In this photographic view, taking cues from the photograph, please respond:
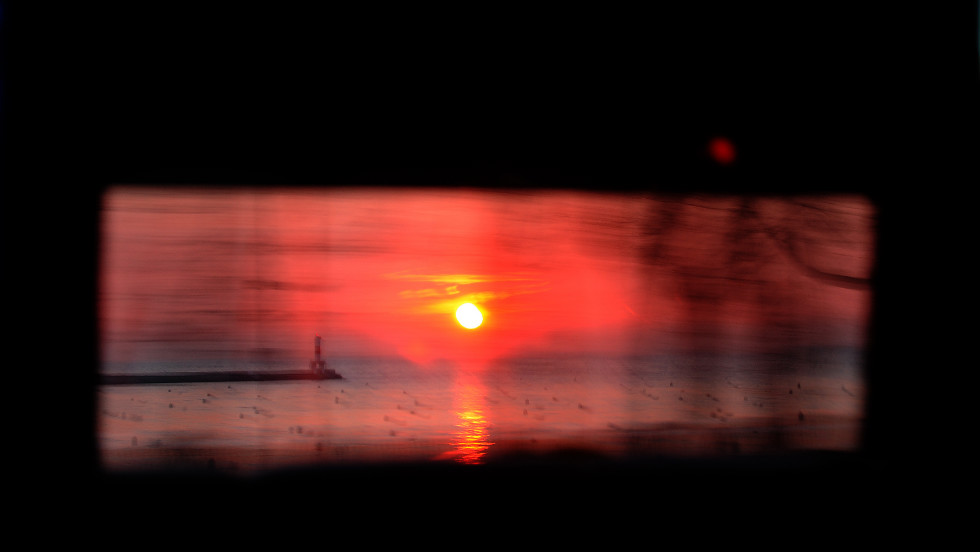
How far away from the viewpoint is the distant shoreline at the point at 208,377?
4113 mm

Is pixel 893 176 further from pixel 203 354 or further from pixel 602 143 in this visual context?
pixel 203 354

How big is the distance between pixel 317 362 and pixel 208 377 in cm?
59

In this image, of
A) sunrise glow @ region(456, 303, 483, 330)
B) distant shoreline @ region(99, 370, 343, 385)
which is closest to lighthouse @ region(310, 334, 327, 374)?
distant shoreline @ region(99, 370, 343, 385)

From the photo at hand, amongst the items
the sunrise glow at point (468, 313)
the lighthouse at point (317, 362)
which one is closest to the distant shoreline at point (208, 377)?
the lighthouse at point (317, 362)

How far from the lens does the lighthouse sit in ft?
13.8

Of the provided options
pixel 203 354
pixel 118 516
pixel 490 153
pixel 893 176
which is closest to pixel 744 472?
pixel 893 176

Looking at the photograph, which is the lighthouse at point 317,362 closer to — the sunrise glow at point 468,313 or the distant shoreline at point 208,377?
the distant shoreline at point 208,377

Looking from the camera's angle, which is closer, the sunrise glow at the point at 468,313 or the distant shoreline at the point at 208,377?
the distant shoreline at the point at 208,377

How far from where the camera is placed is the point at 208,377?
4.16 metres

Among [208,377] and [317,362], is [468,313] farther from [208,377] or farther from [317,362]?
[208,377]

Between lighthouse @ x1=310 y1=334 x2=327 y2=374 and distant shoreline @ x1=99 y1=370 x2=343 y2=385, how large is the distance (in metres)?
0.02

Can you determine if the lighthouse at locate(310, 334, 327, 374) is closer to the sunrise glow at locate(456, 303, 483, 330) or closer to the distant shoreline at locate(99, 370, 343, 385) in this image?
the distant shoreline at locate(99, 370, 343, 385)

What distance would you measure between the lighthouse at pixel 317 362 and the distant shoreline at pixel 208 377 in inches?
0.9

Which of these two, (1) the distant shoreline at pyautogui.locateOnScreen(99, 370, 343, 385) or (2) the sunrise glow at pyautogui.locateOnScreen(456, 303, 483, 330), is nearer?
(1) the distant shoreline at pyautogui.locateOnScreen(99, 370, 343, 385)
